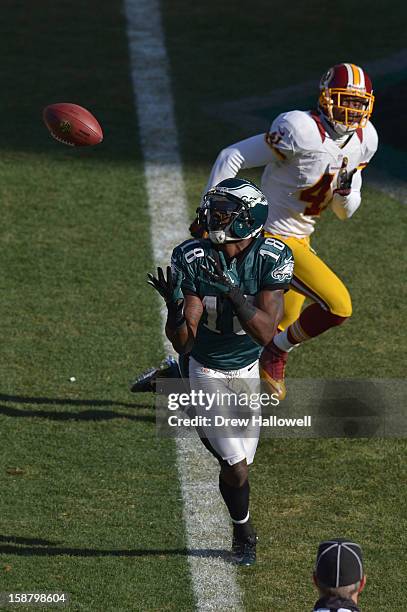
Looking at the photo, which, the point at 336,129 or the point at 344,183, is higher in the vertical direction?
the point at 336,129

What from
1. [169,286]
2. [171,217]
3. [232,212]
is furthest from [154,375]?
[171,217]

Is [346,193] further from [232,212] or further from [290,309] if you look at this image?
[232,212]

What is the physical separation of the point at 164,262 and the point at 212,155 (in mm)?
2297

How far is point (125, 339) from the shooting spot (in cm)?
932

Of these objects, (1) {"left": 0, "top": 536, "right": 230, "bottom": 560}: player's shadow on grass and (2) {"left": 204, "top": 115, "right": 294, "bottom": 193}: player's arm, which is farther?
(2) {"left": 204, "top": 115, "right": 294, "bottom": 193}: player's arm

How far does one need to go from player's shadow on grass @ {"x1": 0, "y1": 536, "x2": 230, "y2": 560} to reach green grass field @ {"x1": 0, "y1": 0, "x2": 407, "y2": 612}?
0.04 ft

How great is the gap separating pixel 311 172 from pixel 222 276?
7.54 ft

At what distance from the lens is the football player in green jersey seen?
6422mm

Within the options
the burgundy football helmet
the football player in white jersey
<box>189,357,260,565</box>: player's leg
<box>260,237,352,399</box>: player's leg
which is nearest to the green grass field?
<box>189,357,260,565</box>: player's leg

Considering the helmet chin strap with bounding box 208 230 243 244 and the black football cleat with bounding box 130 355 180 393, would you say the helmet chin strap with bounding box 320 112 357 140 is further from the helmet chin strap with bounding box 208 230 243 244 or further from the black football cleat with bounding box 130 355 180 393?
the helmet chin strap with bounding box 208 230 243 244

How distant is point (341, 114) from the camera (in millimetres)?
8133

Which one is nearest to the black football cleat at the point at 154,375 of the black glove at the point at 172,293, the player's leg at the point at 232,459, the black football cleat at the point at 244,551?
the player's leg at the point at 232,459

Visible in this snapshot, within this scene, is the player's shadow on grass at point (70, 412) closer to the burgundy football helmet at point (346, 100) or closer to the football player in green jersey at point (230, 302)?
the football player in green jersey at point (230, 302)

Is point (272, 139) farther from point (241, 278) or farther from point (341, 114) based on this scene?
point (241, 278)
